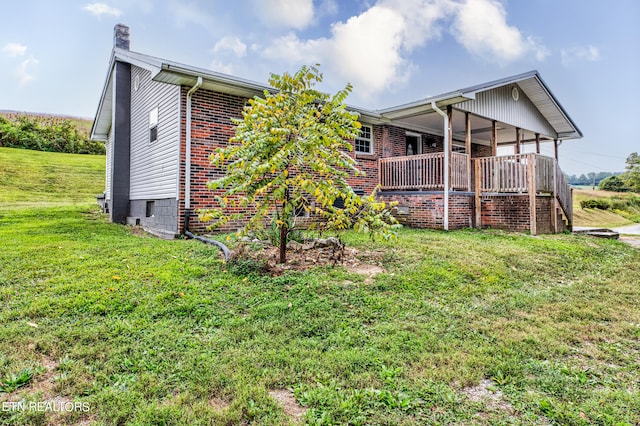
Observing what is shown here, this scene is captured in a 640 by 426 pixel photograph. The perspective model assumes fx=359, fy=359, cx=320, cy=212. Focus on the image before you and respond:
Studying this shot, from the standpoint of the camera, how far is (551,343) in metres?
3.24

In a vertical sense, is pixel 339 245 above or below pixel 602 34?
below

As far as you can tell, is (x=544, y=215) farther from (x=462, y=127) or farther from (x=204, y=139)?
(x=204, y=139)

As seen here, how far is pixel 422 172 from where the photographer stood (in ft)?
35.8

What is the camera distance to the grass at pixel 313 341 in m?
2.21

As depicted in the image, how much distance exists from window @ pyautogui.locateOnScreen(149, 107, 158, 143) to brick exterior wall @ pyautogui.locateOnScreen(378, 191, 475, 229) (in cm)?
693

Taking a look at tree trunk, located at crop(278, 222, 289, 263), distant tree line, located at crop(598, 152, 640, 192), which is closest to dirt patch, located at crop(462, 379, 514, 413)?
tree trunk, located at crop(278, 222, 289, 263)

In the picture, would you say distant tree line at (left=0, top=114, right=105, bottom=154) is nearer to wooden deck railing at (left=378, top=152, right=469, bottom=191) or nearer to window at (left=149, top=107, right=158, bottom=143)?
window at (left=149, top=107, right=158, bottom=143)

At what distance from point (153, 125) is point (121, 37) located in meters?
4.19

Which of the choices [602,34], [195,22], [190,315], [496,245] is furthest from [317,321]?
[602,34]

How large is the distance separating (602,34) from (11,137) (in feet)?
122

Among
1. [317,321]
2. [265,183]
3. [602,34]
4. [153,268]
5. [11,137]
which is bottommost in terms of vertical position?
[317,321]

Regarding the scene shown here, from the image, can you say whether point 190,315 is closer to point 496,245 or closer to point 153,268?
point 153,268

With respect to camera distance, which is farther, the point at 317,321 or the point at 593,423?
the point at 317,321

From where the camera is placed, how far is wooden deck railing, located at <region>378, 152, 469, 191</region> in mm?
10524
